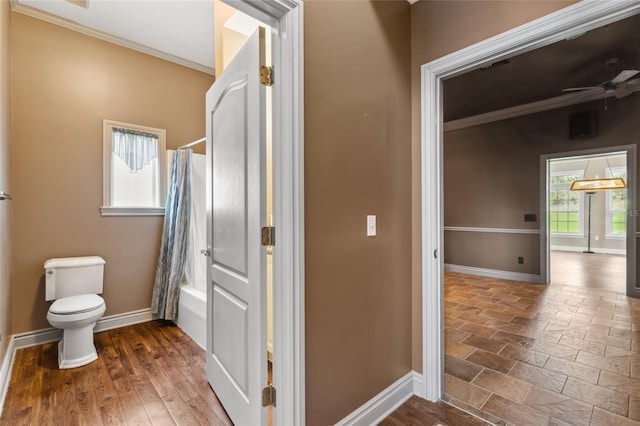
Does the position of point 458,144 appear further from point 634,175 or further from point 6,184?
point 6,184

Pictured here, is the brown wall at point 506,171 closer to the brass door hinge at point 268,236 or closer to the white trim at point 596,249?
the brass door hinge at point 268,236

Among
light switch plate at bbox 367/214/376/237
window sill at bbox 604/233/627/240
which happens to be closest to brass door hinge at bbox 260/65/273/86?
light switch plate at bbox 367/214/376/237

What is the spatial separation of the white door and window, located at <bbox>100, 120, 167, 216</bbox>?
1.72 m

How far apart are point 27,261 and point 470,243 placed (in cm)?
637

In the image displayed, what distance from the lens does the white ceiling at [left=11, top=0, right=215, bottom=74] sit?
2.66 meters

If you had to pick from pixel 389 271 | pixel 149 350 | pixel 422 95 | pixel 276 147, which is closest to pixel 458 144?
pixel 422 95

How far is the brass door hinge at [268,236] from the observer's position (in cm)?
139

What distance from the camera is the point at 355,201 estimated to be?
1.66 metres

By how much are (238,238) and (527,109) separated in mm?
5468

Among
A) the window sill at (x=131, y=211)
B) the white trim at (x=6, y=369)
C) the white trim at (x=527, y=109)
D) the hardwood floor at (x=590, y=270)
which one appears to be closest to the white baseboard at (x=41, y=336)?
the white trim at (x=6, y=369)

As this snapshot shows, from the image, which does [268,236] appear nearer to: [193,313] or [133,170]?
[193,313]

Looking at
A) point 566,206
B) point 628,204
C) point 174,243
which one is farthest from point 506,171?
point 566,206

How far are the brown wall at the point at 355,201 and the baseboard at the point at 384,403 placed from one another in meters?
0.05

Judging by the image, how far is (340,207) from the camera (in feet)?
5.17
